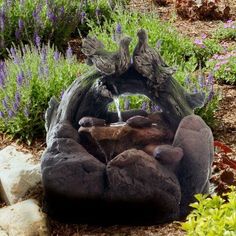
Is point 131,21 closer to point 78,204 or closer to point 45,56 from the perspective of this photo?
point 45,56

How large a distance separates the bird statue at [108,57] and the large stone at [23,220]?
90cm

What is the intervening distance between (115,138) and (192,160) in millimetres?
460

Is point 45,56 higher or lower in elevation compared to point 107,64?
lower

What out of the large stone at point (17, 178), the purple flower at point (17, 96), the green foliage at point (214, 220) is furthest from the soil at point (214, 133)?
the green foliage at point (214, 220)

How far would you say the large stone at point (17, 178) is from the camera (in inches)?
172

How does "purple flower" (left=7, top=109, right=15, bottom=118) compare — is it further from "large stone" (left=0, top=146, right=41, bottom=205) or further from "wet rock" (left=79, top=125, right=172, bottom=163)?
"wet rock" (left=79, top=125, right=172, bottom=163)

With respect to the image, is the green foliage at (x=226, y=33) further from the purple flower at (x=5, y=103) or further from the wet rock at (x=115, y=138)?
the wet rock at (x=115, y=138)

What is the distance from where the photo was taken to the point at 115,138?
407 cm

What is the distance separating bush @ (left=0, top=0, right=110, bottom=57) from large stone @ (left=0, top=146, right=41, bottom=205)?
2732mm

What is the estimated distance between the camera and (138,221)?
3943 mm

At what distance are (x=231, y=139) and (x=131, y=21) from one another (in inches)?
104

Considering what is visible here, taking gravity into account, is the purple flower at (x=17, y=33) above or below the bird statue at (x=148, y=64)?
below

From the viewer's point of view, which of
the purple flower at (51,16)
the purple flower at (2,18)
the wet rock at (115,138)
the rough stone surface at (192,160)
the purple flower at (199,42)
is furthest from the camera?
the purple flower at (51,16)

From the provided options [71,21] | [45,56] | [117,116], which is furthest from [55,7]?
[117,116]
